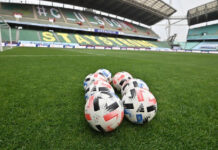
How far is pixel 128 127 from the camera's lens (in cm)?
184

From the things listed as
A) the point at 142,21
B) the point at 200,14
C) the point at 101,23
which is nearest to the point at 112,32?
the point at 101,23

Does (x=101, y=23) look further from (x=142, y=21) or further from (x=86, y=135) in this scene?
(x=86, y=135)

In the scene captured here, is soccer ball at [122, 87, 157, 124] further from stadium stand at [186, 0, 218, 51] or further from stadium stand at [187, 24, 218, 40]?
stadium stand at [187, 24, 218, 40]

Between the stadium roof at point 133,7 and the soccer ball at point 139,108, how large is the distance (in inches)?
1523

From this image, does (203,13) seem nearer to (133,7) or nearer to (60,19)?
(133,7)

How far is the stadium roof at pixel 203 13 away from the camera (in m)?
34.3

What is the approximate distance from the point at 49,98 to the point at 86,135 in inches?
55.9

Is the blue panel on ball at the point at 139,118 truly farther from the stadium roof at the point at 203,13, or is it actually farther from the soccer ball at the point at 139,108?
the stadium roof at the point at 203,13

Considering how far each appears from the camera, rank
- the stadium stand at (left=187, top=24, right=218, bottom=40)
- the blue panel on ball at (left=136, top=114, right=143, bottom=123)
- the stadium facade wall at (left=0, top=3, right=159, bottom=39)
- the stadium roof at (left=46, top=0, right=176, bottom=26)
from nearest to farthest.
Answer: the blue panel on ball at (left=136, top=114, right=143, bottom=123)
the stadium facade wall at (left=0, top=3, right=159, bottom=39)
the stadium roof at (left=46, top=0, right=176, bottom=26)
the stadium stand at (left=187, top=24, right=218, bottom=40)

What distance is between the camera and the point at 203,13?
37.0 metres

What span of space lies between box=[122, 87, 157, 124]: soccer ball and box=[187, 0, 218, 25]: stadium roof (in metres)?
45.2

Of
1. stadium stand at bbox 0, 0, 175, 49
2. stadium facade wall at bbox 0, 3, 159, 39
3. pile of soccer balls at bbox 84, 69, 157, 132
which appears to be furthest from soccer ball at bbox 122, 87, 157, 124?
stadium facade wall at bbox 0, 3, 159, 39

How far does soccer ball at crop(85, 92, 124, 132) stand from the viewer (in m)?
1.63

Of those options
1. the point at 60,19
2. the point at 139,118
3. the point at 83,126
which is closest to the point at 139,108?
the point at 139,118
